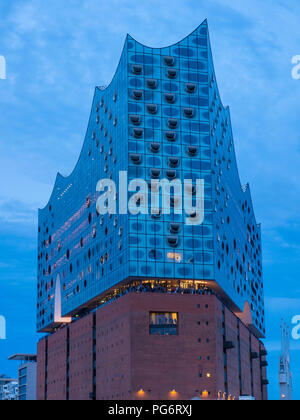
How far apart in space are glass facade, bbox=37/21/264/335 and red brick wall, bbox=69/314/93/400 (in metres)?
3.76

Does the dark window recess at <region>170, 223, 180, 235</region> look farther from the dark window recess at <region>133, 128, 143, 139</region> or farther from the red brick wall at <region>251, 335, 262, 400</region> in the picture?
the red brick wall at <region>251, 335, 262, 400</region>

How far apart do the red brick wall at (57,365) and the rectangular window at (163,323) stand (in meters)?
30.6

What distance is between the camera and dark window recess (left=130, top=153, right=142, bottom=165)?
8181 cm

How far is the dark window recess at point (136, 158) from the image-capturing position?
81812mm

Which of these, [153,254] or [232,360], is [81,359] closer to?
[232,360]

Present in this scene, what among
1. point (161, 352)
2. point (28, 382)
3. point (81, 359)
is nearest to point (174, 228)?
point (161, 352)

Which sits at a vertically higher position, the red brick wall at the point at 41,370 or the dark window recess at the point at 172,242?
the dark window recess at the point at 172,242

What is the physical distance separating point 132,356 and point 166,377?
14.5 feet

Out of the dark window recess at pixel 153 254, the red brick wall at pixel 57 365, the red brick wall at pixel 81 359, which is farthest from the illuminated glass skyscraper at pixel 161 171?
the red brick wall at pixel 57 365

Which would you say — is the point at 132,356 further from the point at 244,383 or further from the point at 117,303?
the point at 244,383

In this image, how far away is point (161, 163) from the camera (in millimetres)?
82688

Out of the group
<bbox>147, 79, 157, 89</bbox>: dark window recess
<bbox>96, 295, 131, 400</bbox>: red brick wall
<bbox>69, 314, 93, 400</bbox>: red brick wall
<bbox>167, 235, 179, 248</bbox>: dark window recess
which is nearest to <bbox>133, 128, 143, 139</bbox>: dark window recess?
<bbox>147, 79, 157, 89</bbox>: dark window recess

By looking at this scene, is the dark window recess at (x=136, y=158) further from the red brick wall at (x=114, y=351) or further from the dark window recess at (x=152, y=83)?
the red brick wall at (x=114, y=351)
